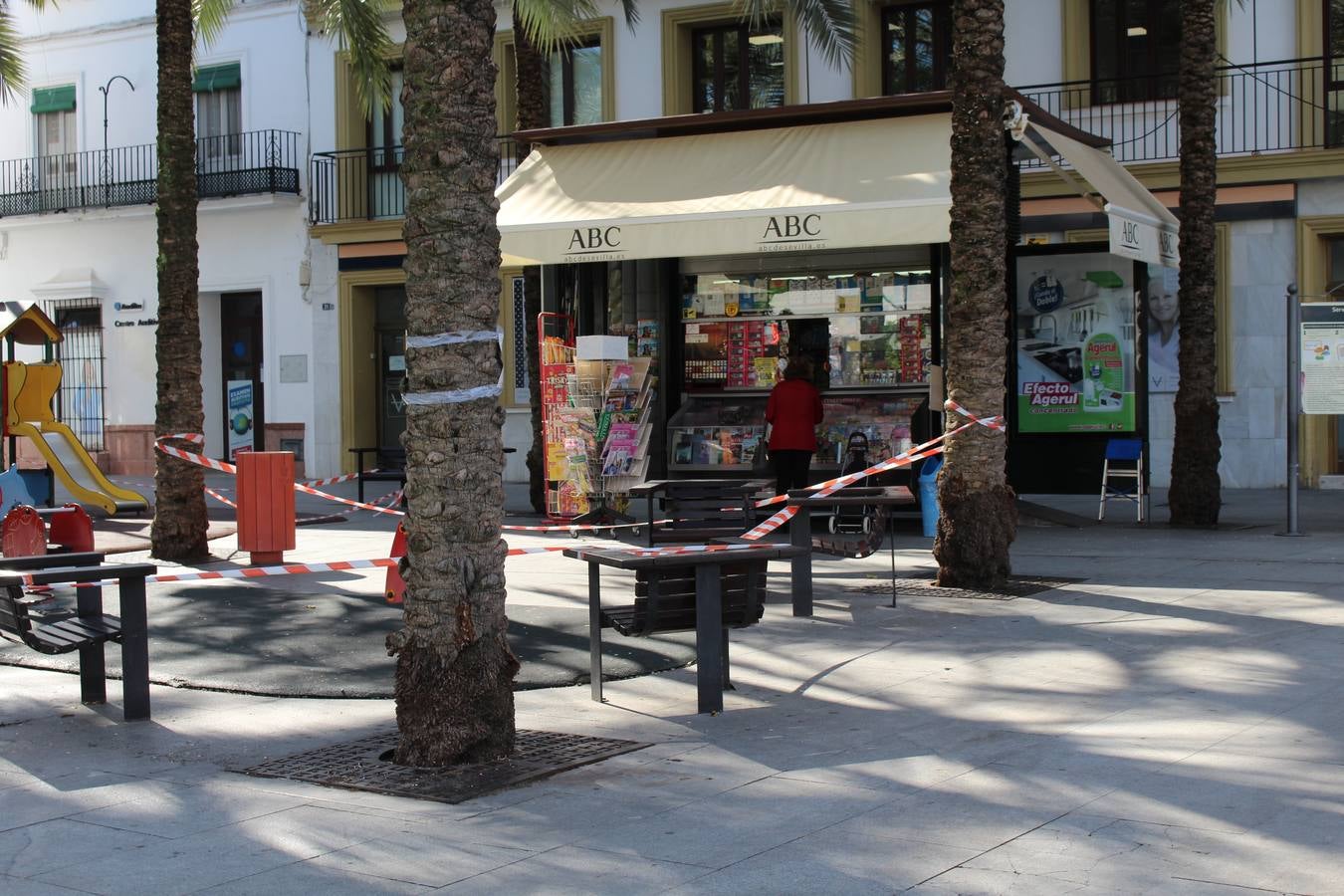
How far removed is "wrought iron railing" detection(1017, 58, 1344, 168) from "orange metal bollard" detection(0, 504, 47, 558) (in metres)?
13.9

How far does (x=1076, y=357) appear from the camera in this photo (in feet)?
51.8

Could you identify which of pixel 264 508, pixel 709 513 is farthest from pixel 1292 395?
pixel 264 508

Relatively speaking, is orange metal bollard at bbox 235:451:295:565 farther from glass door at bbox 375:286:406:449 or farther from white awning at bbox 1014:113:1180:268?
glass door at bbox 375:286:406:449

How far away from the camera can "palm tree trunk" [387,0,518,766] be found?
6.20 m

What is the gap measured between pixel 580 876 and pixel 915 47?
18957 mm

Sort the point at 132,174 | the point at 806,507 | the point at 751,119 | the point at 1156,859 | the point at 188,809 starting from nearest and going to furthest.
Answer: the point at 1156,859
the point at 188,809
the point at 806,507
the point at 751,119
the point at 132,174

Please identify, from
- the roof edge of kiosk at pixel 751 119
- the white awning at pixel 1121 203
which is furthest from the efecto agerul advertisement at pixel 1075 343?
the roof edge of kiosk at pixel 751 119

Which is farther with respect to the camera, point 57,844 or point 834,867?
point 57,844

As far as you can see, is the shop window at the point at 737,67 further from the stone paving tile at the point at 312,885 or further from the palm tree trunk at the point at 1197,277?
the stone paving tile at the point at 312,885

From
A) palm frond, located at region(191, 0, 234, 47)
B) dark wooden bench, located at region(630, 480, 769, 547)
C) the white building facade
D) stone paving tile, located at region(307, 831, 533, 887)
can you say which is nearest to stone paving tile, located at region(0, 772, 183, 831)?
stone paving tile, located at region(307, 831, 533, 887)

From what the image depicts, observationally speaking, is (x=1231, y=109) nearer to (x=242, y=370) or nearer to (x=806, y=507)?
(x=806, y=507)

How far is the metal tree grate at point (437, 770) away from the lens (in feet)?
19.3

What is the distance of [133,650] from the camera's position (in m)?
7.38

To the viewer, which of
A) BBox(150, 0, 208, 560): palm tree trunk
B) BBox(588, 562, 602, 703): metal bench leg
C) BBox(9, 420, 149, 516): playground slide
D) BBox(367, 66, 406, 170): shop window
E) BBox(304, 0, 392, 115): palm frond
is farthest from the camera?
BBox(367, 66, 406, 170): shop window
